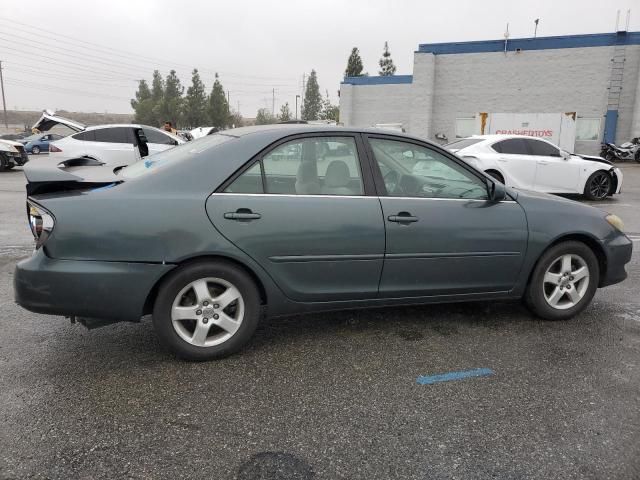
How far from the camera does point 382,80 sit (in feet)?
107

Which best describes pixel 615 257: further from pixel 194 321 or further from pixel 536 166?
pixel 536 166

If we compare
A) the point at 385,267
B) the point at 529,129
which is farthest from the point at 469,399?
the point at 529,129

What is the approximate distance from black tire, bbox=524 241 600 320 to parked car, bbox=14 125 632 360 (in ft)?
0.05

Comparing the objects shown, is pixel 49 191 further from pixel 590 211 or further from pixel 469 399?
pixel 590 211

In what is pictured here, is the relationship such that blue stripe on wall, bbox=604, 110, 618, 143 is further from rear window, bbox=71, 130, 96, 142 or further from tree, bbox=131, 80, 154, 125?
tree, bbox=131, 80, 154, 125

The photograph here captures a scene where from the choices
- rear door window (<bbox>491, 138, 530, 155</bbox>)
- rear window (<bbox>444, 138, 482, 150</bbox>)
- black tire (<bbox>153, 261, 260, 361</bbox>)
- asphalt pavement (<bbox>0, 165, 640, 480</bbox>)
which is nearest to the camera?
asphalt pavement (<bbox>0, 165, 640, 480</bbox>)

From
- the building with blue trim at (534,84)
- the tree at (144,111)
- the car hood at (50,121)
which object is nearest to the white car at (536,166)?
the car hood at (50,121)

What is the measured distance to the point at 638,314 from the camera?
4375 millimetres

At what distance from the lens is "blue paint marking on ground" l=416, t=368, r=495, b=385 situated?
10.4 feet

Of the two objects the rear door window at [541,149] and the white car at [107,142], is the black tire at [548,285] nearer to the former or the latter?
the rear door window at [541,149]

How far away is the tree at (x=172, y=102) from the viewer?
81869mm

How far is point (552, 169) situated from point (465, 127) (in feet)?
56.0

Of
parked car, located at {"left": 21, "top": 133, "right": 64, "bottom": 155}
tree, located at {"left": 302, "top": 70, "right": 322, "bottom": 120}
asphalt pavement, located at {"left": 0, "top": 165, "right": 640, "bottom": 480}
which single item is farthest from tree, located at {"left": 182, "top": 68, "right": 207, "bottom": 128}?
asphalt pavement, located at {"left": 0, "top": 165, "right": 640, "bottom": 480}

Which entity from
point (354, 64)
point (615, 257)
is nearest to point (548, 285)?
point (615, 257)
